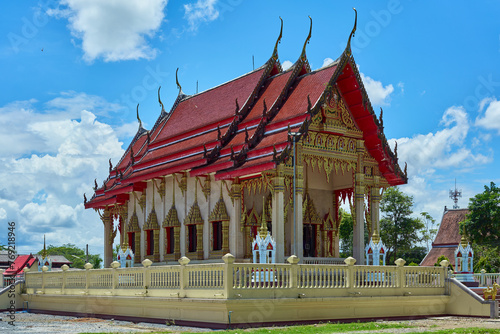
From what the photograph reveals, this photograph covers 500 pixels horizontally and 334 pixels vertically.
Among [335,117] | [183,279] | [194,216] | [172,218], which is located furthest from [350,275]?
[172,218]

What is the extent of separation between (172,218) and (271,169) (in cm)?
651

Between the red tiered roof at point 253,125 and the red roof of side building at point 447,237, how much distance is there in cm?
2659

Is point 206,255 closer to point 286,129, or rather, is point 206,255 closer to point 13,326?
point 286,129

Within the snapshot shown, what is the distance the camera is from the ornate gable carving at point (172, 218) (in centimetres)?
2454

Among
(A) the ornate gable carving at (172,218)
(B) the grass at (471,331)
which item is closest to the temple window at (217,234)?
(A) the ornate gable carving at (172,218)

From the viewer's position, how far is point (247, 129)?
22297mm

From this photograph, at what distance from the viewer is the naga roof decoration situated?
2044 cm

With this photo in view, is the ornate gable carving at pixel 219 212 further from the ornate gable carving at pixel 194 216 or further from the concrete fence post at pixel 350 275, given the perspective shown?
the concrete fence post at pixel 350 275

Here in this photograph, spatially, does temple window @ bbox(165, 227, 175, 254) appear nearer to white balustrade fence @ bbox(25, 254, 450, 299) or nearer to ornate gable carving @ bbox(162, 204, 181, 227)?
ornate gable carving @ bbox(162, 204, 181, 227)

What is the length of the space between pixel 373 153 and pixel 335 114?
2456 mm

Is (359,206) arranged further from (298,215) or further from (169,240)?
(169,240)

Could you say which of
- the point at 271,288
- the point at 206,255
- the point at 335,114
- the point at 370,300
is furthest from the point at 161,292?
the point at 335,114

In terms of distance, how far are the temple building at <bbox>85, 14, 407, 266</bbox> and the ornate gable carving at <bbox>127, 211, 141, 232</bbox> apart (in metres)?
0.53

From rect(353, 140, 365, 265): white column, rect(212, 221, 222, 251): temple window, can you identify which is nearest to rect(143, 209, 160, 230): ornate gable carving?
rect(212, 221, 222, 251): temple window
